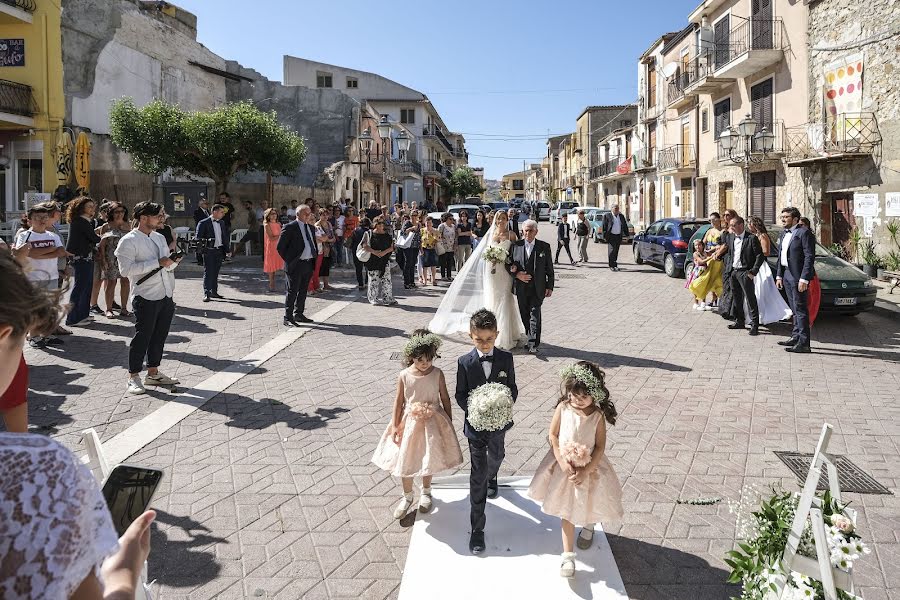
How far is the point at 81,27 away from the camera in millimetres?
23250

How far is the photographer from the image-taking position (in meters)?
6.67

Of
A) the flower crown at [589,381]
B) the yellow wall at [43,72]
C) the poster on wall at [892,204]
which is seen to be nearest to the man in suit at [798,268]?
the flower crown at [589,381]

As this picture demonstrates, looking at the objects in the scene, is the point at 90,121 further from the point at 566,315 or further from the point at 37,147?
the point at 566,315

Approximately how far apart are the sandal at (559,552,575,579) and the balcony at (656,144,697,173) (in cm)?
2953

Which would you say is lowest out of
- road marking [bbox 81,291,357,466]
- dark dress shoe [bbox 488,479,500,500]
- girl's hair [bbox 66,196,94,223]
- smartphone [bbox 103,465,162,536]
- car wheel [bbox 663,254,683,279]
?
dark dress shoe [bbox 488,479,500,500]

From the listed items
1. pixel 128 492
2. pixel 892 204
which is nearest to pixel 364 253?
pixel 128 492

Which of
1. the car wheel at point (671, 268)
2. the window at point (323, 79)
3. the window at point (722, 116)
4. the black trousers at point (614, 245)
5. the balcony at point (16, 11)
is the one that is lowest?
the car wheel at point (671, 268)

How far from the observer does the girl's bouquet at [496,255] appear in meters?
8.77

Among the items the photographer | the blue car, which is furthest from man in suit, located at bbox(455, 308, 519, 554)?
the blue car

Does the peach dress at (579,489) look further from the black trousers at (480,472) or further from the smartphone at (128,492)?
the smartphone at (128,492)

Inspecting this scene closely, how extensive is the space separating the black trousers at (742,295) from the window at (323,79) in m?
45.1

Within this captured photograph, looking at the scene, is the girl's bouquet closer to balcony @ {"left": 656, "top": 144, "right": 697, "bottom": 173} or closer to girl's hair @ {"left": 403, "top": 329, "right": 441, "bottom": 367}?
girl's hair @ {"left": 403, "top": 329, "right": 441, "bottom": 367}

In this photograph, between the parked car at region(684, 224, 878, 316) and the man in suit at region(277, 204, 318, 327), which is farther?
the man in suit at region(277, 204, 318, 327)

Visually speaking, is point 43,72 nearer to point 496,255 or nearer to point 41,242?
point 41,242
